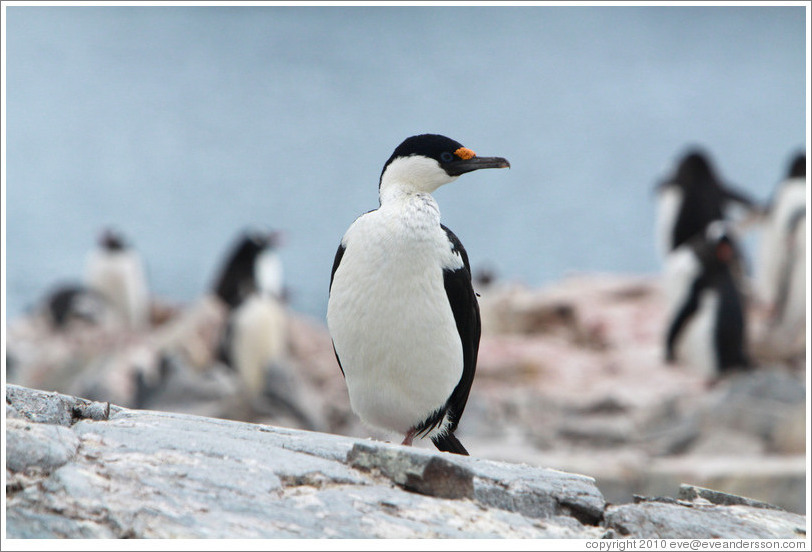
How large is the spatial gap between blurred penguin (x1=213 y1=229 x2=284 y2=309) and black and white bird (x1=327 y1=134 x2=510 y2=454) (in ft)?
37.5

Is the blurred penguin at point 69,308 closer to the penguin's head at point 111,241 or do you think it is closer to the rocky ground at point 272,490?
the penguin's head at point 111,241

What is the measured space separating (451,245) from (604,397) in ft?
24.1

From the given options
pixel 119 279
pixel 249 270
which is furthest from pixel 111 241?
pixel 249 270

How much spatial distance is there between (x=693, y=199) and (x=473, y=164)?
1222cm

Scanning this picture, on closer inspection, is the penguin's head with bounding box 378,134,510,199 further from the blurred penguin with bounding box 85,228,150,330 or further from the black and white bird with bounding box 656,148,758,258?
the blurred penguin with bounding box 85,228,150,330

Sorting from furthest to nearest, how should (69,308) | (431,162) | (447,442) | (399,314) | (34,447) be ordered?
(69,308) < (447,442) < (431,162) < (399,314) < (34,447)

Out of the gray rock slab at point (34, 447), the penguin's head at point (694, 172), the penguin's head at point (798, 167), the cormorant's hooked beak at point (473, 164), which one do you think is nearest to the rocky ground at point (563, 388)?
the cormorant's hooked beak at point (473, 164)

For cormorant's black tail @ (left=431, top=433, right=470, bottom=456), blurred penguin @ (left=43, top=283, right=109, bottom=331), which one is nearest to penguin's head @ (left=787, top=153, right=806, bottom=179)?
blurred penguin @ (left=43, top=283, right=109, bottom=331)

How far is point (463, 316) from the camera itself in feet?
11.4

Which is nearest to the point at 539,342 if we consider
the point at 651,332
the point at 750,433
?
the point at 651,332

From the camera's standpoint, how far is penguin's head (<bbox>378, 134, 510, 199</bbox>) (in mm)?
3400

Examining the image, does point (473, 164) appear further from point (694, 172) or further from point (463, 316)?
point (694, 172)

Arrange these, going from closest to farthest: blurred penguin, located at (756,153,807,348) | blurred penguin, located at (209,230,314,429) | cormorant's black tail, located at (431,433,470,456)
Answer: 1. cormorant's black tail, located at (431,433,470,456)
2. blurred penguin, located at (209,230,314,429)
3. blurred penguin, located at (756,153,807,348)

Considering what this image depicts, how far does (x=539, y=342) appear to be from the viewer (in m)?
13.2
